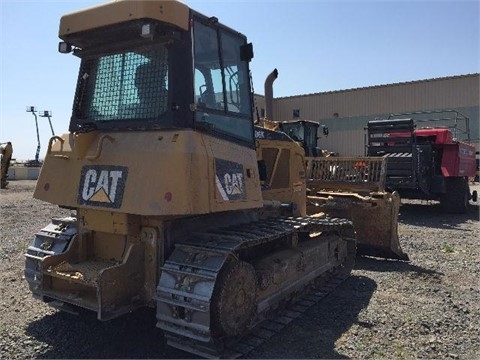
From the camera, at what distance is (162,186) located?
358 centimetres

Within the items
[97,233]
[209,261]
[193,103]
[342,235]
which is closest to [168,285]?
[209,261]

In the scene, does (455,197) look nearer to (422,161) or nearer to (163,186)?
(422,161)

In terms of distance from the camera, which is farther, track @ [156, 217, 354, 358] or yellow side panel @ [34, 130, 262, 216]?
yellow side panel @ [34, 130, 262, 216]

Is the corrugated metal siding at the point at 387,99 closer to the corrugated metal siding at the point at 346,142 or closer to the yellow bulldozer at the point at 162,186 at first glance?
the corrugated metal siding at the point at 346,142

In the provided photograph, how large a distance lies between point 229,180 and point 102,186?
1.15 meters

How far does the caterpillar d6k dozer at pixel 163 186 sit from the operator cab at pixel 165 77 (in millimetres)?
13

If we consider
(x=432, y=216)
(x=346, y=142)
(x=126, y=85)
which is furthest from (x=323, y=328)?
(x=346, y=142)

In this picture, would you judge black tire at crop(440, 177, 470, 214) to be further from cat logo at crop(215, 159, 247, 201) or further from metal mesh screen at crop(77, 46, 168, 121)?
metal mesh screen at crop(77, 46, 168, 121)

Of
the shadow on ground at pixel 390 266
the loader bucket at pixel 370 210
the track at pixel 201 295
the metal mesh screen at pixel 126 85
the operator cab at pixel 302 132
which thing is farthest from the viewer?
the operator cab at pixel 302 132

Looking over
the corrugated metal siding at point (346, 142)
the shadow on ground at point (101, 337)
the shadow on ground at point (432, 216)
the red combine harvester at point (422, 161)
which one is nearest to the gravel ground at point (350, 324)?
the shadow on ground at point (101, 337)

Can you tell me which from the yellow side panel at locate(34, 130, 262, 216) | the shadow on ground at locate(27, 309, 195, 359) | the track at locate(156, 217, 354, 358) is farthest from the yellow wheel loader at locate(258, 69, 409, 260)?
the shadow on ground at locate(27, 309, 195, 359)

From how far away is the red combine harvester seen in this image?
1156cm

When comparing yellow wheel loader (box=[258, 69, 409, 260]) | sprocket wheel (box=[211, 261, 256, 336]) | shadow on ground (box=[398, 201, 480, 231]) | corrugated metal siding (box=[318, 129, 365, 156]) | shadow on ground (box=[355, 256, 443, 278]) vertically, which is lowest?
shadow on ground (box=[355, 256, 443, 278])

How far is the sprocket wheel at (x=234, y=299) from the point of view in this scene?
3.56m
